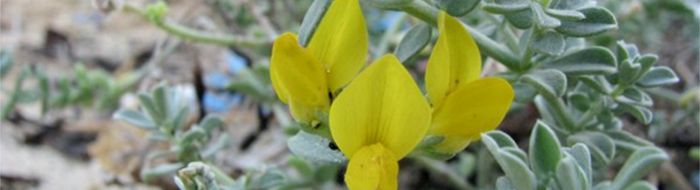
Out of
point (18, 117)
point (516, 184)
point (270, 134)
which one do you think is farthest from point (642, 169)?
point (18, 117)

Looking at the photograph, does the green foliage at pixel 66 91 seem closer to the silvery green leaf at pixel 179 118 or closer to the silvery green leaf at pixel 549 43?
the silvery green leaf at pixel 179 118

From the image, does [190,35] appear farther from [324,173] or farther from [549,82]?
[549,82]

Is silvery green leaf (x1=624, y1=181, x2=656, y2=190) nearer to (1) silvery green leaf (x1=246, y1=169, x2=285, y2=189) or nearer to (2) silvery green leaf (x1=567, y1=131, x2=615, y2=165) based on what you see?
(2) silvery green leaf (x1=567, y1=131, x2=615, y2=165)

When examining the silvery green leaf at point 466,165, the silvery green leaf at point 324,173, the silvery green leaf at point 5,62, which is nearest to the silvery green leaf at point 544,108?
the silvery green leaf at point 324,173

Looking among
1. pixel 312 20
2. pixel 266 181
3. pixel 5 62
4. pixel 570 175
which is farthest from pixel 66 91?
pixel 570 175

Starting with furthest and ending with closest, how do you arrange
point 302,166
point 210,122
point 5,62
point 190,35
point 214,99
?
1. point 214,99
2. point 5,62
3. point 190,35
4. point 302,166
5. point 210,122
